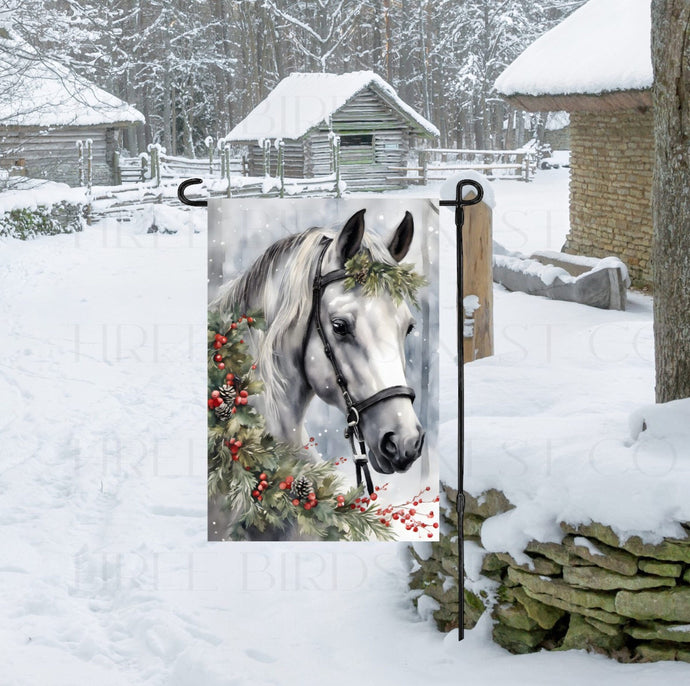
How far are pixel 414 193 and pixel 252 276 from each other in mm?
25027

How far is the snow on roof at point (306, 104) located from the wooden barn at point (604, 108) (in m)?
13.9

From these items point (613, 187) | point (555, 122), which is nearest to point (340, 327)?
A: point (613, 187)

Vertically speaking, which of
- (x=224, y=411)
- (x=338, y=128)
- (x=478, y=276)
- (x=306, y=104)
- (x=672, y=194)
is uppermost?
(x=306, y=104)

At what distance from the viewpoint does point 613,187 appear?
1306cm

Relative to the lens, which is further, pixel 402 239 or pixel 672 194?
pixel 672 194

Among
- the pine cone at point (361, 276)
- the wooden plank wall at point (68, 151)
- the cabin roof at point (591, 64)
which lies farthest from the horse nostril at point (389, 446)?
the wooden plank wall at point (68, 151)

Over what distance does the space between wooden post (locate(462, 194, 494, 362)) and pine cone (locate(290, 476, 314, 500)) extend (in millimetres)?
2726

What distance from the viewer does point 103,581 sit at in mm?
5289

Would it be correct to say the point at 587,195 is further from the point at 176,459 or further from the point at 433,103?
the point at 433,103

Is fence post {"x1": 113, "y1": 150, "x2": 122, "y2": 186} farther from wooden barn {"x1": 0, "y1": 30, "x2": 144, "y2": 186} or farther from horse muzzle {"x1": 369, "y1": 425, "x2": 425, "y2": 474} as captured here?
horse muzzle {"x1": 369, "y1": 425, "x2": 425, "y2": 474}

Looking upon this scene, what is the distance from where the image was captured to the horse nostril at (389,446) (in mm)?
3553

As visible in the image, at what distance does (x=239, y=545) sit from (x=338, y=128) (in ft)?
81.4

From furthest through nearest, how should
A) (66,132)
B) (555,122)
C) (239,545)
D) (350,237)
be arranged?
1. (555,122)
2. (66,132)
3. (239,545)
4. (350,237)

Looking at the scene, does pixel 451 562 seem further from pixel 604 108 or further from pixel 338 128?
pixel 338 128
